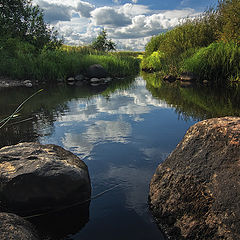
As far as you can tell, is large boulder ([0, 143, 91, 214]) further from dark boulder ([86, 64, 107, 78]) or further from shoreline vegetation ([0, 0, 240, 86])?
dark boulder ([86, 64, 107, 78])

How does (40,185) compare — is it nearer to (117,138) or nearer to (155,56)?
(117,138)

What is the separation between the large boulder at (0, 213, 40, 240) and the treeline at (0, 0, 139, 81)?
47.6 feet

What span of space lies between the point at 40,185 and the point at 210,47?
12.2m

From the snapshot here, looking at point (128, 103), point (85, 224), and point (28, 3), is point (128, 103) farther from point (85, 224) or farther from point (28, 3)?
point (28, 3)

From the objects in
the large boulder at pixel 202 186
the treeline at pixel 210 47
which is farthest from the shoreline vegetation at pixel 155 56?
the large boulder at pixel 202 186

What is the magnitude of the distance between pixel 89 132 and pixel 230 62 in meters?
9.42

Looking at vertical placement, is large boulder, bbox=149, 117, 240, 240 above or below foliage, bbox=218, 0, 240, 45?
below

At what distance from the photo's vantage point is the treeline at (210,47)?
37.4 feet

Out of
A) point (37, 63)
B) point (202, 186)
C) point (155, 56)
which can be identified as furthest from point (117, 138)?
point (155, 56)

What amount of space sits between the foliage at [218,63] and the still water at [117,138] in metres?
4.81

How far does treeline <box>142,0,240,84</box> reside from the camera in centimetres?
1140

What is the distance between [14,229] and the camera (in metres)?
1.65

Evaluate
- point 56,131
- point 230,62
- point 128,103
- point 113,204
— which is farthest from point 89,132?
point 230,62

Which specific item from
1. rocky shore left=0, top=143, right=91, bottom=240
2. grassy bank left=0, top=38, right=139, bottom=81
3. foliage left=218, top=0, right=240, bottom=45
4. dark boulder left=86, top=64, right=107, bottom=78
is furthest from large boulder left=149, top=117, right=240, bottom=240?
dark boulder left=86, top=64, right=107, bottom=78
